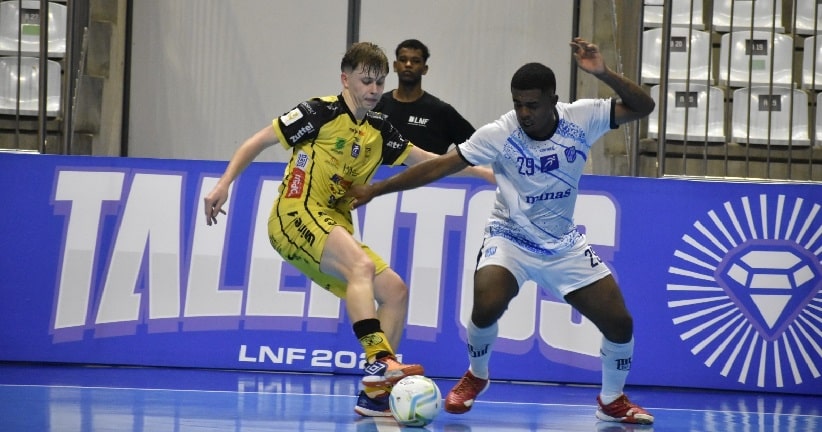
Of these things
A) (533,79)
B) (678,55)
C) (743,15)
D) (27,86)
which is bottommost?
(533,79)

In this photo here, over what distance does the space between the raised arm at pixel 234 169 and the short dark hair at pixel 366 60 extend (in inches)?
21.5

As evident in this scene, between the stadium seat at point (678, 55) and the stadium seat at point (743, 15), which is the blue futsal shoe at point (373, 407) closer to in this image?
the stadium seat at point (678, 55)

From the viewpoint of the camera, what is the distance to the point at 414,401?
5.31 meters

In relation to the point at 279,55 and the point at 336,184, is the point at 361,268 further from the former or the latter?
the point at 279,55

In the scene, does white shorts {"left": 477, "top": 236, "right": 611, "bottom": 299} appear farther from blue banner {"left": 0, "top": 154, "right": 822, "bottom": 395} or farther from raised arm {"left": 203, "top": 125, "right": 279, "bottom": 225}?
blue banner {"left": 0, "top": 154, "right": 822, "bottom": 395}

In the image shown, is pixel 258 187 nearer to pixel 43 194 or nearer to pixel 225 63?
pixel 43 194

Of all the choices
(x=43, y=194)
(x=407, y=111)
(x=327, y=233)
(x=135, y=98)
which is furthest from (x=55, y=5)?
(x=327, y=233)

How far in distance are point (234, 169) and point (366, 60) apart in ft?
2.95

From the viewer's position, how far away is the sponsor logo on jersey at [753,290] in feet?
25.2

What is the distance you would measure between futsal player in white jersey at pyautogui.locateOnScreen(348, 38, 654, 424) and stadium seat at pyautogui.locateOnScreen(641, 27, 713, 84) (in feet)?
17.7

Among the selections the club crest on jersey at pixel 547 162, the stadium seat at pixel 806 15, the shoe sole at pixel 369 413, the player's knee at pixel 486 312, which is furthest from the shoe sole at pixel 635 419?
the stadium seat at pixel 806 15

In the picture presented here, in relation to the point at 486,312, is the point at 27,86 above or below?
above

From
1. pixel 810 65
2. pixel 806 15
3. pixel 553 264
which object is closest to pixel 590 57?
pixel 553 264

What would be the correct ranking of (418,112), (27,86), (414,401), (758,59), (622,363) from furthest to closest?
(758,59), (27,86), (418,112), (622,363), (414,401)
